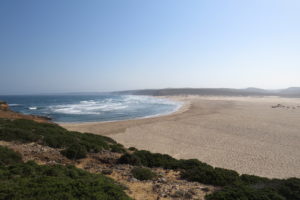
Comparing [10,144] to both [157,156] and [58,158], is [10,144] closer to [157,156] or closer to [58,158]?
[58,158]

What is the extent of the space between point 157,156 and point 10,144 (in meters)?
7.33

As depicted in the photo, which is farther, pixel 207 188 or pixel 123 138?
pixel 123 138

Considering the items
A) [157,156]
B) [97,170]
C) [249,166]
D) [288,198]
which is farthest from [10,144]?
[249,166]

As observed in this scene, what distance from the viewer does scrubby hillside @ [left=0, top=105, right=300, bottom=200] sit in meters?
4.33

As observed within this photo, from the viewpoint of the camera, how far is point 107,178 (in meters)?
5.81

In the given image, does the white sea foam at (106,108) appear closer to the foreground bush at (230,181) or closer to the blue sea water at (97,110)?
the blue sea water at (97,110)

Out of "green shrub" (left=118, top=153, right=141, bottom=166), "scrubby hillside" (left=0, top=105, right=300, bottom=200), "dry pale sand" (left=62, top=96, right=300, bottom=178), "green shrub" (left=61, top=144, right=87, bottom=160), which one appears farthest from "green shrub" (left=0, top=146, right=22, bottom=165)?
"dry pale sand" (left=62, top=96, right=300, bottom=178)

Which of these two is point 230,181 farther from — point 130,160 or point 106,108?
point 106,108

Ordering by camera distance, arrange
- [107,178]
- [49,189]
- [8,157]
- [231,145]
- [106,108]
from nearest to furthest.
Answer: [49,189]
[107,178]
[8,157]
[231,145]
[106,108]

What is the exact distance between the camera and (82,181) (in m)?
4.72

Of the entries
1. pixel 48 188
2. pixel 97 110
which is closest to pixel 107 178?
pixel 48 188

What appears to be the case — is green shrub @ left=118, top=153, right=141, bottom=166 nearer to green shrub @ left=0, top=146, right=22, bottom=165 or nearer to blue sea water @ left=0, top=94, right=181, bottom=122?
green shrub @ left=0, top=146, right=22, bottom=165

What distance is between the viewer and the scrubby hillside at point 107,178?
433 cm

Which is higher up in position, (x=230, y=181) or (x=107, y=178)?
(x=107, y=178)
